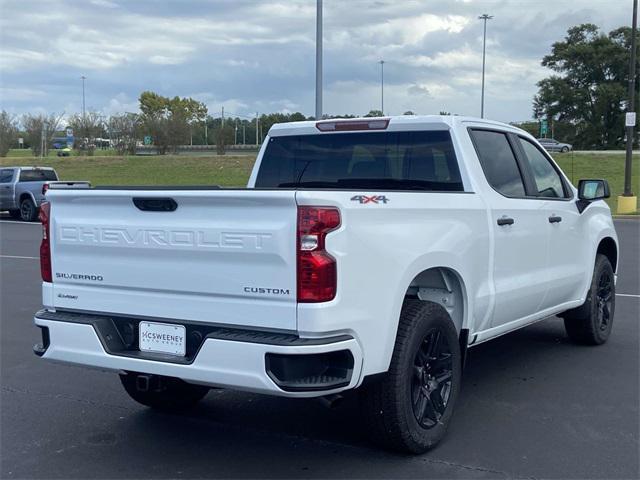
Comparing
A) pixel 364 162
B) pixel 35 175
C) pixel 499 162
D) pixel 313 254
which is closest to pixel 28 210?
pixel 35 175

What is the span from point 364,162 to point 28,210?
20966 millimetres

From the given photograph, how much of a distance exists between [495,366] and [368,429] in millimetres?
2534

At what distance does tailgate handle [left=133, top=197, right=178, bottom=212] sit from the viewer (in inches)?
163

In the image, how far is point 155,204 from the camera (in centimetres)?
418

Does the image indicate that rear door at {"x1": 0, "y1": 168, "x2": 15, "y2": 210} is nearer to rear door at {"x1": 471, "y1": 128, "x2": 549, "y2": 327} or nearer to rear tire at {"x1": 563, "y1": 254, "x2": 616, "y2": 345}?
rear tire at {"x1": 563, "y1": 254, "x2": 616, "y2": 345}

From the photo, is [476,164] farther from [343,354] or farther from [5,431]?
[5,431]

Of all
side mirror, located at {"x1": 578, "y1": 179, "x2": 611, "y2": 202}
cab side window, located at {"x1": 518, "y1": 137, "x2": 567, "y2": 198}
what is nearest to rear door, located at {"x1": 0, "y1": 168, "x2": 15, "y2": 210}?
cab side window, located at {"x1": 518, "y1": 137, "x2": 567, "y2": 198}

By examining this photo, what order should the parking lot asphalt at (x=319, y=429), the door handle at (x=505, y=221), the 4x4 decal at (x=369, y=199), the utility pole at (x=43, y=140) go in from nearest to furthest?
the 4x4 decal at (x=369, y=199)
the parking lot asphalt at (x=319, y=429)
the door handle at (x=505, y=221)
the utility pole at (x=43, y=140)

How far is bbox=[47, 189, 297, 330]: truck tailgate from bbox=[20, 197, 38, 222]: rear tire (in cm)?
2113

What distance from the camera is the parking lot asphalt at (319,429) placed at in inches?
173

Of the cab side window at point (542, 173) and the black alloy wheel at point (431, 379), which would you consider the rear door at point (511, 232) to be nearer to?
the cab side window at point (542, 173)

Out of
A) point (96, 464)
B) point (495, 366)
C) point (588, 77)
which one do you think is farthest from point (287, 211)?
point (588, 77)

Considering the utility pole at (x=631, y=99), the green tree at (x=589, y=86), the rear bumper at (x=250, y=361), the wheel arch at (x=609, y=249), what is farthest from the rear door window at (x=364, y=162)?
the green tree at (x=589, y=86)

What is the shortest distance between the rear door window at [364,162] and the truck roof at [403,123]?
0.04 meters
